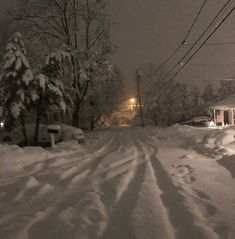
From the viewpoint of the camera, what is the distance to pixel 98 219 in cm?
641

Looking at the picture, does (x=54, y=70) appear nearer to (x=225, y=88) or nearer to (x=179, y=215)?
(x=179, y=215)

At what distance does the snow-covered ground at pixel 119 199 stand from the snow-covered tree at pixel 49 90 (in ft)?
33.3

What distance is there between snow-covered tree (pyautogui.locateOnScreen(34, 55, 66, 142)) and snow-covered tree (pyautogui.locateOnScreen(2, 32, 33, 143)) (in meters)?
0.68

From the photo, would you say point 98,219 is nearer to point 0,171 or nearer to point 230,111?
point 0,171

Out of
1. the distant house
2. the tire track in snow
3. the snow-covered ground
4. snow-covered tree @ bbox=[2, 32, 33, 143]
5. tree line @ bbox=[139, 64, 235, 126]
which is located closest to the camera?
the tire track in snow

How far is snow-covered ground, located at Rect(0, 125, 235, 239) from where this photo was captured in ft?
19.1

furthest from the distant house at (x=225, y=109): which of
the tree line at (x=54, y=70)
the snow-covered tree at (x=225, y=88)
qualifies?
the snow-covered tree at (x=225, y=88)

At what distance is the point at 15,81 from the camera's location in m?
22.7

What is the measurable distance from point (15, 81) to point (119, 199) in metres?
16.3


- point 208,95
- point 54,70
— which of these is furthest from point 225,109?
point 208,95

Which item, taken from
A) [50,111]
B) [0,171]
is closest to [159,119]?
[50,111]

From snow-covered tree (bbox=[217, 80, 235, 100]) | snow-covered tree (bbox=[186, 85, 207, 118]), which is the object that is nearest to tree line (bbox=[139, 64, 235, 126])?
snow-covered tree (bbox=[186, 85, 207, 118])

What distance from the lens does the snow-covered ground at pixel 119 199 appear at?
5.82 metres

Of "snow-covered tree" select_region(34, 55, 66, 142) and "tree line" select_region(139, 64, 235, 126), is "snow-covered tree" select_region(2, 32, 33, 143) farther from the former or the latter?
"tree line" select_region(139, 64, 235, 126)
